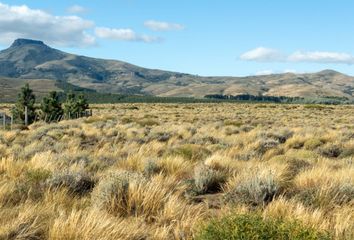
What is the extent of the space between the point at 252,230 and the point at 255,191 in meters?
2.87

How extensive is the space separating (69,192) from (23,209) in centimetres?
170

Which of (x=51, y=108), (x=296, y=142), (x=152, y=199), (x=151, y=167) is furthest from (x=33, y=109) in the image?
(x=152, y=199)

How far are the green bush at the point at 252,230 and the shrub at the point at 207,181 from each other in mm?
3657

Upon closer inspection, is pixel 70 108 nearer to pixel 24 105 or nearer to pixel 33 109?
pixel 33 109

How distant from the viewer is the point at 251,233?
4375 millimetres

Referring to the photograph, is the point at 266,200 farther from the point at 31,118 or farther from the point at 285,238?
the point at 31,118

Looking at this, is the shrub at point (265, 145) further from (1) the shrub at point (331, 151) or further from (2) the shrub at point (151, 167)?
(2) the shrub at point (151, 167)

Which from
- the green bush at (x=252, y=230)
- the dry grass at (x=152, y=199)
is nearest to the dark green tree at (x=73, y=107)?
the dry grass at (x=152, y=199)

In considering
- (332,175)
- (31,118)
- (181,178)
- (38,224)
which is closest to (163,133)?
(181,178)

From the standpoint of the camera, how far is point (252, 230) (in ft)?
14.8

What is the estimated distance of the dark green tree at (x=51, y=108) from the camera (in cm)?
4319

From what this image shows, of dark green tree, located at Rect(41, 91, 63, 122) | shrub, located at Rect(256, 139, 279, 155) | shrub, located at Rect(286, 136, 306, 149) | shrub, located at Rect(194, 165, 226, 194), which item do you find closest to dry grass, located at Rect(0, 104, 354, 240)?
shrub, located at Rect(194, 165, 226, 194)

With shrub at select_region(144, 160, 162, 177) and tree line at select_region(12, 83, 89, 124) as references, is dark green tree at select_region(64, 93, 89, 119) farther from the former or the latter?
shrub at select_region(144, 160, 162, 177)

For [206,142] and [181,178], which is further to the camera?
[206,142]
